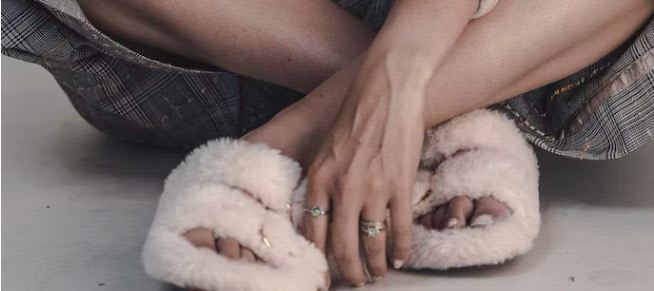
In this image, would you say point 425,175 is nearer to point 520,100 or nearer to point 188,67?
point 520,100

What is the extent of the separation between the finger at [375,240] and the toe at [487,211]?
0.10m

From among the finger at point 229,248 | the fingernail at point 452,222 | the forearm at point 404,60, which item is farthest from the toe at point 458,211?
the finger at point 229,248

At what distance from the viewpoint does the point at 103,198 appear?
1383 mm

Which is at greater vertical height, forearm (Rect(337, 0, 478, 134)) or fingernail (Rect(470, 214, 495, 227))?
forearm (Rect(337, 0, 478, 134))

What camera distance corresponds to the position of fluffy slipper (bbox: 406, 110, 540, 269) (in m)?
1.11

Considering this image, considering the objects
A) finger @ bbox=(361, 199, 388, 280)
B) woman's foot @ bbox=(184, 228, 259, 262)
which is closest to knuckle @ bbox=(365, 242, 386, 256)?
finger @ bbox=(361, 199, 388, 280)

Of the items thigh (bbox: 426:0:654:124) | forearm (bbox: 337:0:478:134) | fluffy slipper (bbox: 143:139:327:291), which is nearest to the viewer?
fluffy slipper (bbox: 143:139:327:291)

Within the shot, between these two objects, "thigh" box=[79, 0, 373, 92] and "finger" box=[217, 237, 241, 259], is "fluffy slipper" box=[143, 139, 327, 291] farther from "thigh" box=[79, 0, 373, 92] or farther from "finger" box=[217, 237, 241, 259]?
"thigh" box=[79, 0, 373, 92]

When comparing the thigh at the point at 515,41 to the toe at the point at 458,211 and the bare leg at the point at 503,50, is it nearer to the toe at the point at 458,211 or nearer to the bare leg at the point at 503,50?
the bare leg at the point at 503,50

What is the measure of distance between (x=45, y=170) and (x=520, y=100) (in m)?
0.59

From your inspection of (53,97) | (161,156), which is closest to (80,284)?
(161,156)

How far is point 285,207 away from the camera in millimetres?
1098

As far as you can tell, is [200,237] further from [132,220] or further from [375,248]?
[132,220]

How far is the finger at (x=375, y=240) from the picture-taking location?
108 centimetres
